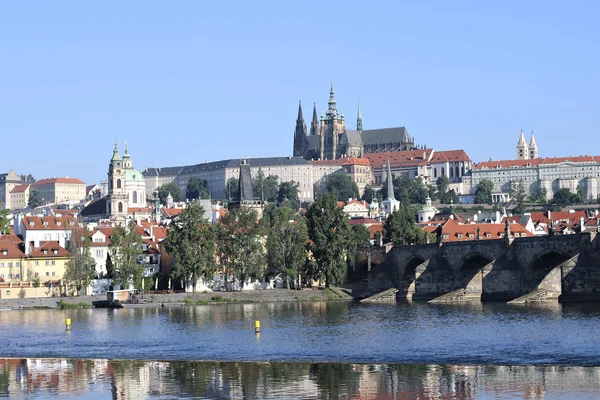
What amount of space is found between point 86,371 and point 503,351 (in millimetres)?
17831

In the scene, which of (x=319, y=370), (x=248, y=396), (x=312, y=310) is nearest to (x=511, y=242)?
(x=312, y=310)

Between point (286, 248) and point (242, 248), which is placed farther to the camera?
point (286, 248)

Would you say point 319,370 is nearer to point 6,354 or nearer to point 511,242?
point 6,354

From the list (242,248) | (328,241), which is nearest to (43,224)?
(242,248)

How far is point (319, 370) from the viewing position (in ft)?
162

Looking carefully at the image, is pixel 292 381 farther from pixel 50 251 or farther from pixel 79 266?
pixel 50 251

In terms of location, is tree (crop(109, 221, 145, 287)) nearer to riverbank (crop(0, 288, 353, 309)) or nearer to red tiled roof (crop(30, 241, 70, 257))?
riverbank (crop(0, 288, 353, 309))

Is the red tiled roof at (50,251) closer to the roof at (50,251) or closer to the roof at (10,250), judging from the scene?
the roof at (50,251)

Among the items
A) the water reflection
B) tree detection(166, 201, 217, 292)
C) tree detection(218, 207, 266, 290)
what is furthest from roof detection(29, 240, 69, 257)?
the water reflection

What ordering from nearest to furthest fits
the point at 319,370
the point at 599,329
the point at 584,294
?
1. the point at 319,370
2. the point at 599,329
3. the point at 584,294

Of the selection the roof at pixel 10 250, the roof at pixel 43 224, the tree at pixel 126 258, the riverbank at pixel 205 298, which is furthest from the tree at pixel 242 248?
the roof at pixel 43 224

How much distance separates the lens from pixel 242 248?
315ft

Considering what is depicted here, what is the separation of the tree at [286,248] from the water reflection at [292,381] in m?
43.6

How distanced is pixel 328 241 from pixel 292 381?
52296 millimetres
